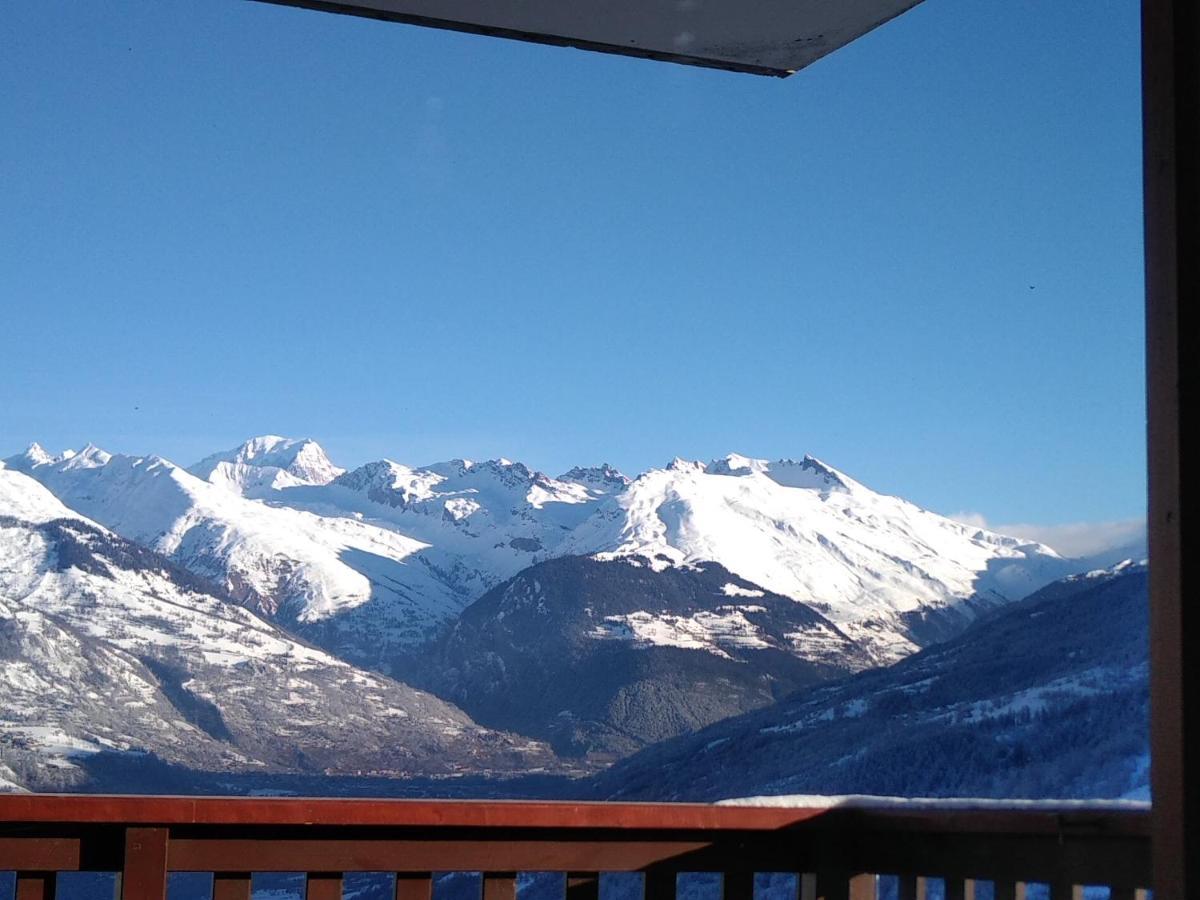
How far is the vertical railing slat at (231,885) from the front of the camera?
1.04 metres

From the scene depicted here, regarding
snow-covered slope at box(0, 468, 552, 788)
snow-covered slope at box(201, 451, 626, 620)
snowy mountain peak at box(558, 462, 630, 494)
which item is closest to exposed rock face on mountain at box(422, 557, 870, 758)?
snow-covered slope at box(0, 468, 552, 788)

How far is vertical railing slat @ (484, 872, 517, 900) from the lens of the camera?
1.08 m

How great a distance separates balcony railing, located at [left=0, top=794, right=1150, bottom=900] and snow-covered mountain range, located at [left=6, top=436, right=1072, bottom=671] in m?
16.9

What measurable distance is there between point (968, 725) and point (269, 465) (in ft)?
324

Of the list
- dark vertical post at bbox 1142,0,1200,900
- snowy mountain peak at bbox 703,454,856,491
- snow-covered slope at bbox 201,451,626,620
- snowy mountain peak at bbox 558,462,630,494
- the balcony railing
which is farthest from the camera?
snowy mountain peak at bbox 558,462,630,494

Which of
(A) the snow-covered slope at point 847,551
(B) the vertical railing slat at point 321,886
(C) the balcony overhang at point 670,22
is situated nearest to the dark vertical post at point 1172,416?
(C) the balcony overhang at point 670,22

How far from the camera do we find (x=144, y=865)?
1.01 metres

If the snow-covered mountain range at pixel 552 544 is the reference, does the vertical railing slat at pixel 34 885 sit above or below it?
below

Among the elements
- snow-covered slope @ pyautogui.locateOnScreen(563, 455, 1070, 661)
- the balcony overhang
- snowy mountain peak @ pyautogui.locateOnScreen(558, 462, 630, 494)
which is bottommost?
the balcony overhang

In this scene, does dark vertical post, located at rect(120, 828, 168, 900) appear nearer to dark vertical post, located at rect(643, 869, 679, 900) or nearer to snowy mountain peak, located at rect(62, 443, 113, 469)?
dark vertical post, located at rect(643, 869, 679, 900)

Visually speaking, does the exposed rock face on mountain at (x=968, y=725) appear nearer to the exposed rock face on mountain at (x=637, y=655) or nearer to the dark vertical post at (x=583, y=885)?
the dark vertical post at (x=583, y=885)

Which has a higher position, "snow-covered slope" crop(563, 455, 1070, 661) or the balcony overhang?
"snow-covered slope" crop(563, 455, 1070, 661)

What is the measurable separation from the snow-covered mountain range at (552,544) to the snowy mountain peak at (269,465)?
15.2m

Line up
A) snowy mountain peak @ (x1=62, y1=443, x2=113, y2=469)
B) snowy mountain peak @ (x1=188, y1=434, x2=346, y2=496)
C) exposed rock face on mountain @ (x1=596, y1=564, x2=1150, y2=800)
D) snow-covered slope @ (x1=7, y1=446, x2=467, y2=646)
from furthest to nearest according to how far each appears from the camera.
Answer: snowy mountain peak @ (x1=188, y1=434, x2=346, y2=496), snowy mountain peak @ (x1=62, y1=443, x2=113, y2=469), snow-covered slope @ (x1=7, y1=446, x2=467, y2=646), exposed rock face on mountain @ (x1=596, y1=564, x2=1150, y2=800)
